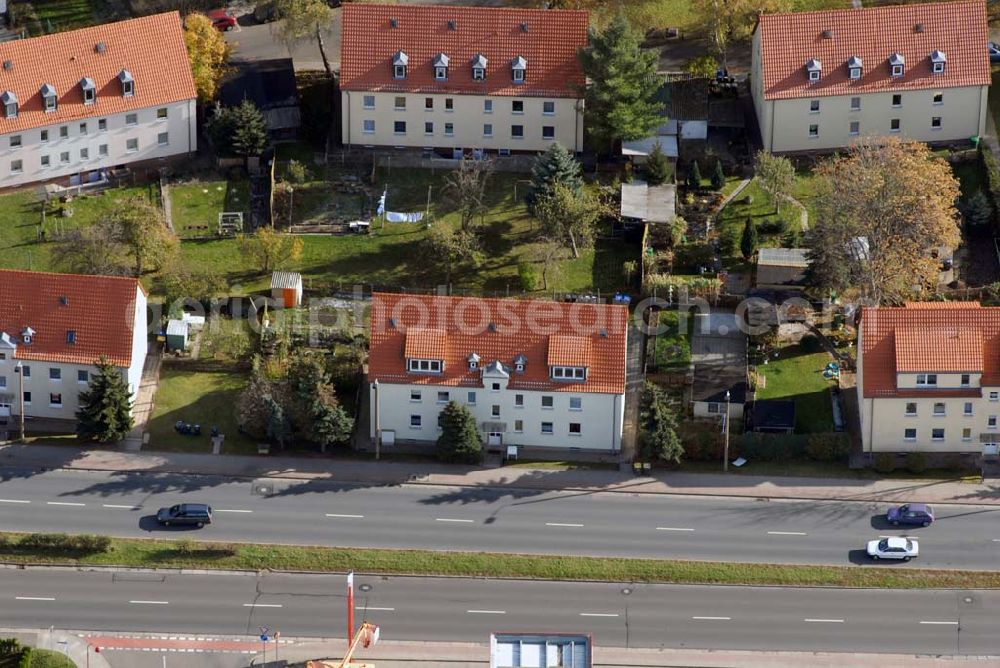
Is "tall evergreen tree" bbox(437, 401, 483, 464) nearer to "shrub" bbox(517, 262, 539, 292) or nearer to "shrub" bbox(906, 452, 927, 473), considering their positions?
"shrub" bbox(517, 262, 539, 292)

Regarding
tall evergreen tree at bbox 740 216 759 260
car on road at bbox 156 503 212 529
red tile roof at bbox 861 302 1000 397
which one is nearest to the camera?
car on road at bbox 156 503 212 529

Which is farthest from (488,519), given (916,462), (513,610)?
(916,462)

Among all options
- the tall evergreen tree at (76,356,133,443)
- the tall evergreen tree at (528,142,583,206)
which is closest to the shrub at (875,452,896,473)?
the tall evergreen tree at (528,142,583,206)

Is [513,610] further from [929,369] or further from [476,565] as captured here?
[929,369]

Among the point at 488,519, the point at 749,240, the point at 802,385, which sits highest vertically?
the point at 749,240

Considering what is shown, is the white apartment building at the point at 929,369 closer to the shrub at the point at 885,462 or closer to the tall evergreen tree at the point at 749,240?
the shrub at the point at 885,462

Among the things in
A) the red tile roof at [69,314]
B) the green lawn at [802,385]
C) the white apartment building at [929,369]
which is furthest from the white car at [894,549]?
the red tile roof at [69,314]
